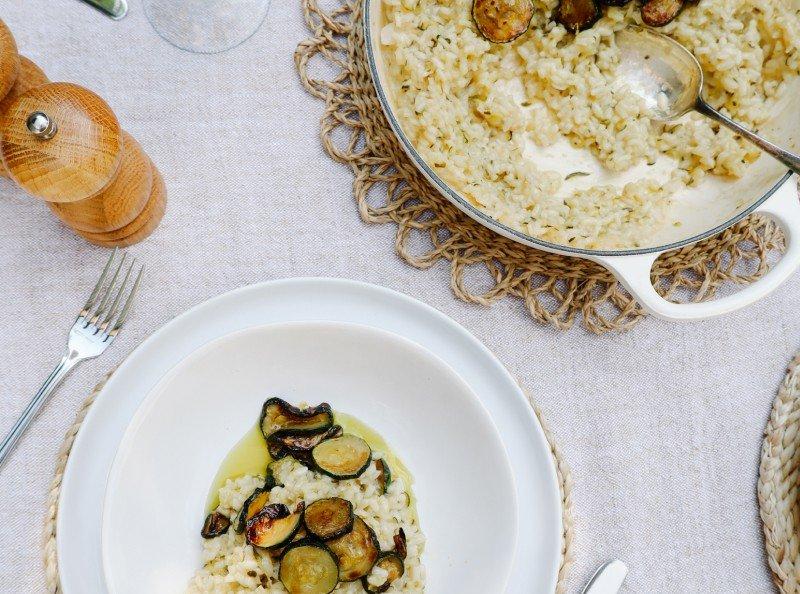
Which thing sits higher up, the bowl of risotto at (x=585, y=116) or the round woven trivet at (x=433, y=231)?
the bowl of risotto at (x=585, y=116)

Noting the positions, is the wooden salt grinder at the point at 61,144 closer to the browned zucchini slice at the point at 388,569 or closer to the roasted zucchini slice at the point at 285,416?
the roasted zucchini slice at the point at 285,416

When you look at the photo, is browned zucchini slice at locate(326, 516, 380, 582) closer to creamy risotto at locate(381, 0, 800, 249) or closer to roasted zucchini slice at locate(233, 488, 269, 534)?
roasted zucchini slice at locate(233, 488, 269, 534)

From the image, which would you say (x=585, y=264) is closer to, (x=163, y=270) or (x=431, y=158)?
(x=431, y=158)

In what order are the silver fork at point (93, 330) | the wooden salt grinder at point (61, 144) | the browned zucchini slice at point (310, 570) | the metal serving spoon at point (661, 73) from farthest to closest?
the metal serving spoon at point (661, 73)
the silver fork at point (93, 330)
the browned zucchini slice at point (310, 570)
the wooden salt grinder at point (61, 144)

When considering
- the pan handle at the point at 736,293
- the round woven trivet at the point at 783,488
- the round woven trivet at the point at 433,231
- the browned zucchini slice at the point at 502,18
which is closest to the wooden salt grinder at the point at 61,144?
the round woven trivet at the point at 433,231

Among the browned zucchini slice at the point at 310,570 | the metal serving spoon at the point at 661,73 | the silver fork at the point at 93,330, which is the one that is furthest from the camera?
the metal serving spoon at the point at 661,73

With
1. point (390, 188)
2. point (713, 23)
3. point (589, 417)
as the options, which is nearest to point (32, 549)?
point (390, 188)

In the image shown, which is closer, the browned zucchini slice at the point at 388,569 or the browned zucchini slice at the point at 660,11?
the browned zucchini slice at the point at 388,569
